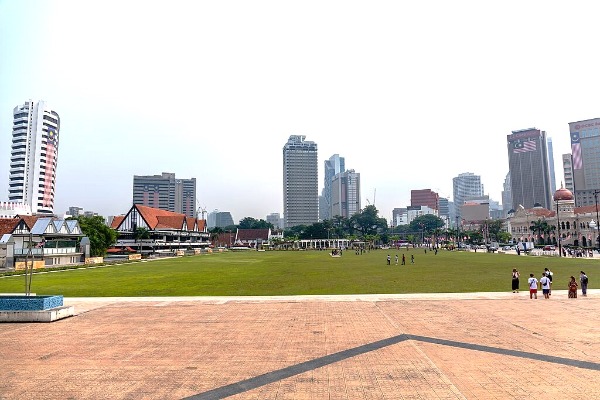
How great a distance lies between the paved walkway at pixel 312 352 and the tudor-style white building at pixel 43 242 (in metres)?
44.5

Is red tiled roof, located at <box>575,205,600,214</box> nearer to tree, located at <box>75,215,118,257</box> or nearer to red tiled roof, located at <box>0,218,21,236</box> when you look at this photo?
tree, located at <box>75,215,118,257</box>

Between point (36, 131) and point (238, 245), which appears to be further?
point (238, 245)

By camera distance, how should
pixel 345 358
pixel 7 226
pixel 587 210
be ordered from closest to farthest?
pixel 345 358 < pixel 7 226 < pixel 587 210

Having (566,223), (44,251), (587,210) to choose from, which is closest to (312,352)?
(44,251)

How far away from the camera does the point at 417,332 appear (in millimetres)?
13594

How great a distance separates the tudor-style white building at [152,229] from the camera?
106 metres

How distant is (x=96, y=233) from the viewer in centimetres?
7094

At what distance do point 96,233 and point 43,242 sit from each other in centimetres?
1599

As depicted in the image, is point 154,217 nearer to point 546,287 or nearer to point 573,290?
point 546,287

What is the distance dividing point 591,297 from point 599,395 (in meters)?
15.7

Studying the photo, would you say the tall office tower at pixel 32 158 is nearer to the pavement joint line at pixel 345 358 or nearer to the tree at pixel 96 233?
the tree at pixel 96 233

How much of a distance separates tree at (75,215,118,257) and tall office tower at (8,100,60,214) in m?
92.8

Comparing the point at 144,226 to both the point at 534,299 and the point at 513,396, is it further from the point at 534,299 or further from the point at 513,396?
the point at 513,396

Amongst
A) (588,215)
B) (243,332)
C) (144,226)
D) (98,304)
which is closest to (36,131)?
(144,226)
